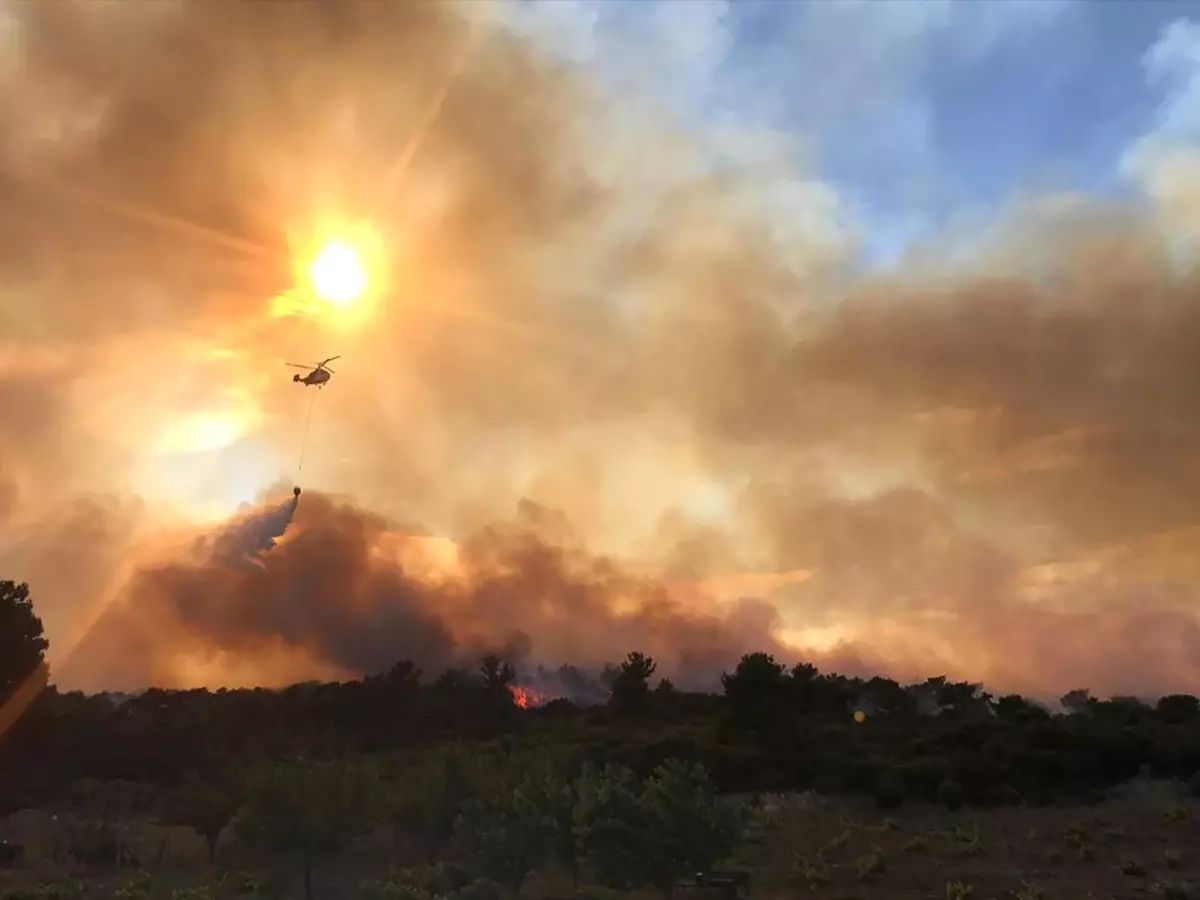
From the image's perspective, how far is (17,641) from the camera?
88500 mm

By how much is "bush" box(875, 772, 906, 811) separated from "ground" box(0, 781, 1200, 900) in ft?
2.76

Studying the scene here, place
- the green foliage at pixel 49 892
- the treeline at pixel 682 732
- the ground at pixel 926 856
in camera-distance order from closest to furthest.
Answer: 1. the green foliage at pixel 49 892
2. the ground at pixel 926 856
3. the treeline at pixel 682 732

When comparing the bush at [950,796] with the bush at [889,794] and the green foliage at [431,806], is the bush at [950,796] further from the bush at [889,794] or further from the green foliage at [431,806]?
Result: the green foliage at [431,806]

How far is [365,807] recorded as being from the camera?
48344 mm

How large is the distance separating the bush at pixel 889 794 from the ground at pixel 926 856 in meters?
0.84

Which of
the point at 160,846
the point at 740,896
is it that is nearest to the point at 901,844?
the point at 740,896

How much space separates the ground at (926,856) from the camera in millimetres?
41188

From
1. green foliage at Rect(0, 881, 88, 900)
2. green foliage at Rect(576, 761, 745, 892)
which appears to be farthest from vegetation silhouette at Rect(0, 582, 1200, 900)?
green foliage at Rect(0, 881, 88, 900)

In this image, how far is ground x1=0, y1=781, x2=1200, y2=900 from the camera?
41.2m

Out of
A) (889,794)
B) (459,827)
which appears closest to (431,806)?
(459,827)

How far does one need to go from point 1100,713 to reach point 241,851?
264ft

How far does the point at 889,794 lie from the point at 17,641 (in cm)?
7638

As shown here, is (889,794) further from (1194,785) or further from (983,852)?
(1194,785)

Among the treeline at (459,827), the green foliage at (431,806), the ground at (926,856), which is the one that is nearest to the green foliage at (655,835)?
the treeline at (459,827)
